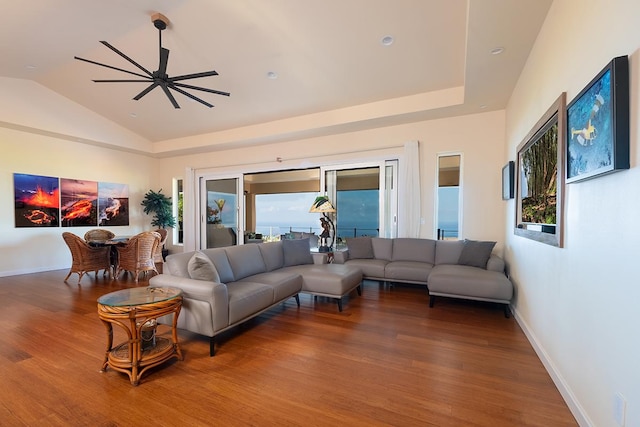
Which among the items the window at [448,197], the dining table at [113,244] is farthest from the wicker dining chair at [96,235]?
the window at [448,197]

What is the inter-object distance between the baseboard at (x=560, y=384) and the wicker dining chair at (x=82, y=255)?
719 centimetres

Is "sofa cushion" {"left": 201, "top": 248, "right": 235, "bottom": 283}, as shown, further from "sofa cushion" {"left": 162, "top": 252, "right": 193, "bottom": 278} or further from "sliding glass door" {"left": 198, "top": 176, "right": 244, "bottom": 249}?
"sliding glass door" {"left": 198, "top": 176, "right": 244, "bottom": 249}

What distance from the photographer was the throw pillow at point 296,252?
4629mm

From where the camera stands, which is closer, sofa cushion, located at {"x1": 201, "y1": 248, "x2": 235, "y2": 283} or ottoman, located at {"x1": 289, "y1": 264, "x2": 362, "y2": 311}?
sofa cushion, located at {"x1": 201, "y1": 248, "x2": 235, "y2": 283}

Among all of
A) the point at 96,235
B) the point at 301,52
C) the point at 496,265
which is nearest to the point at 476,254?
Result: the point at 496,265

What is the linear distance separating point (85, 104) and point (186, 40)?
4081 millimetres

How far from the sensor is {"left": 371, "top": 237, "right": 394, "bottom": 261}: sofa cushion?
17.4 ft

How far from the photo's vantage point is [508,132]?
14.8 feet

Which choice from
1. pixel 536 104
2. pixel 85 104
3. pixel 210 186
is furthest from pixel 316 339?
pixel 85 104

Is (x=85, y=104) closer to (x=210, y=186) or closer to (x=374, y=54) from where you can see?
(x=210, y=186)

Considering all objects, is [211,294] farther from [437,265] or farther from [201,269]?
[437,265]

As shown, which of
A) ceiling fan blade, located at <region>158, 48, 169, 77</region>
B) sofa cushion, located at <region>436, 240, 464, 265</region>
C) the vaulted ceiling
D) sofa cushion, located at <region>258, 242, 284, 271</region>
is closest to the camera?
the vaulted ceiling

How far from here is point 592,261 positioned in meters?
1.74

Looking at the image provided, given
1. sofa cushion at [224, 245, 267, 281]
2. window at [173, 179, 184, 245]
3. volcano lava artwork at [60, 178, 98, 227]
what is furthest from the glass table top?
window at [173, 179, 184, 245]
